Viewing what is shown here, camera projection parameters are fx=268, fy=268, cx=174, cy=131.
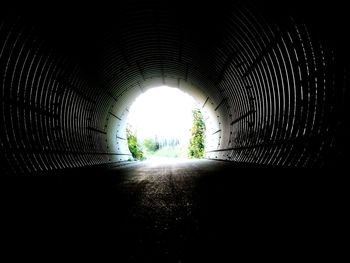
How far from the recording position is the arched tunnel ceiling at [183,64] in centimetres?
564

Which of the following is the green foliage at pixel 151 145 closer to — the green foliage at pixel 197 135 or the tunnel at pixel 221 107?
the green foliage at pixel 197 135

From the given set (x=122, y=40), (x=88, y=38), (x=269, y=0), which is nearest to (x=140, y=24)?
(x=122, y=40)

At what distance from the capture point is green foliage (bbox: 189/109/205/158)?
28.5m

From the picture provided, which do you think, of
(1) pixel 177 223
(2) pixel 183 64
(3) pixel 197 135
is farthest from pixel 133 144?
(1) pixel 177 223

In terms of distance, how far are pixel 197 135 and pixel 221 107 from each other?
1384 cm

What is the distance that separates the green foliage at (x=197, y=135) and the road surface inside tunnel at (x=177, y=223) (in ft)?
79.9

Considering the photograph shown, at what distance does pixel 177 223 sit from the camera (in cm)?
250

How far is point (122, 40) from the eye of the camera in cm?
984

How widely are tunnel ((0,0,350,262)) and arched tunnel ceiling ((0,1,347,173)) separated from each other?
0.15ft

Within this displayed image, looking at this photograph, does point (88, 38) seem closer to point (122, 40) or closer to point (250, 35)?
point (122, 40)

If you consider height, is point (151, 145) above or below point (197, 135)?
above

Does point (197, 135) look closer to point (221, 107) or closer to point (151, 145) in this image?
point (221, 107)

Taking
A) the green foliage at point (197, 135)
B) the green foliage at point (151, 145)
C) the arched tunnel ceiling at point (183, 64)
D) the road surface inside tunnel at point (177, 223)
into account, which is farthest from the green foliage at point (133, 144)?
the green foliage at point (151, 145)

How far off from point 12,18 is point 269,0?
585cm
